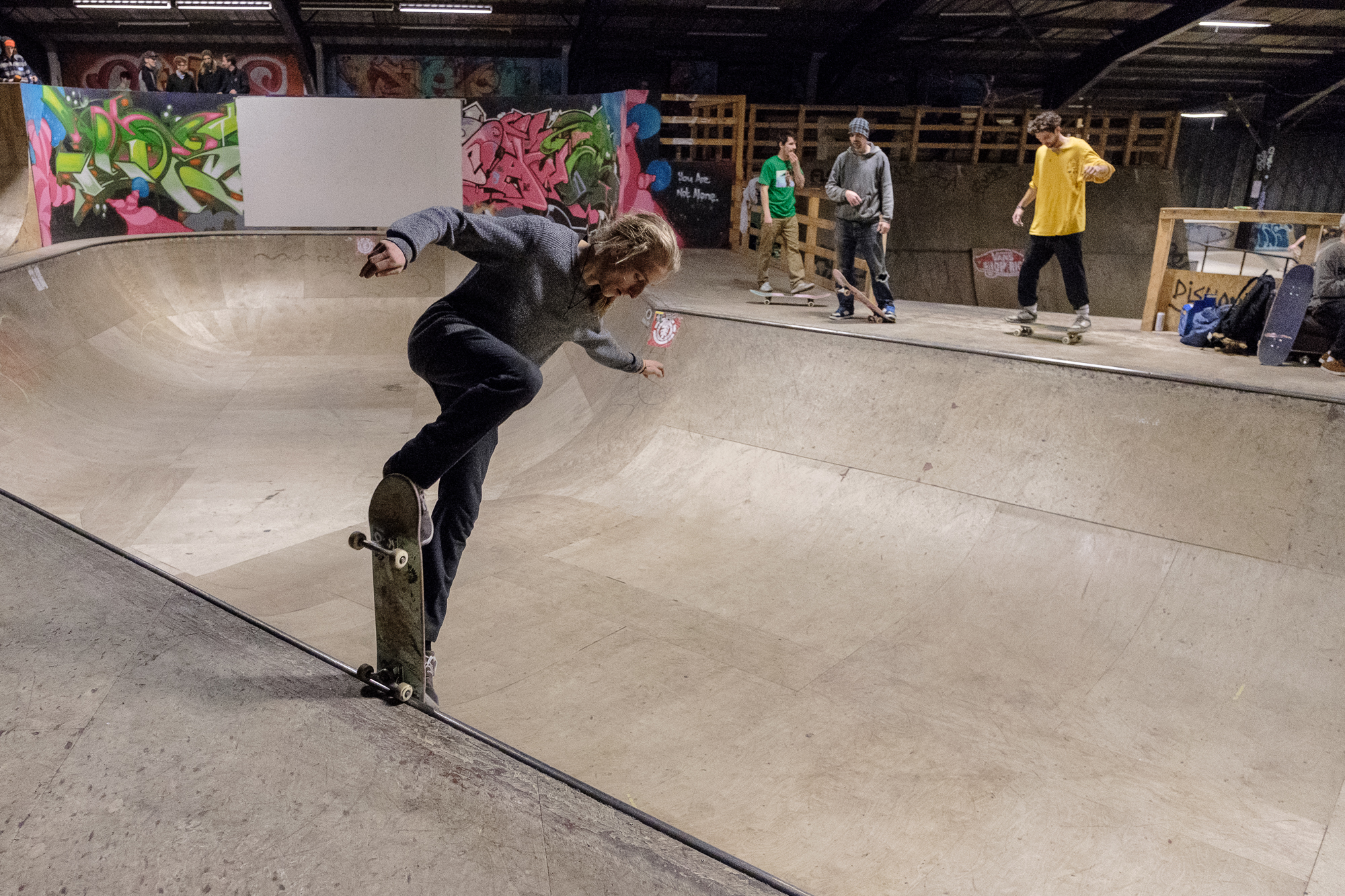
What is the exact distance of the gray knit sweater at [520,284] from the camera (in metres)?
2.63

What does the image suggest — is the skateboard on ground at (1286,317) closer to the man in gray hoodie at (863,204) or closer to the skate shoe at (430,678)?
the man in gray hoodie at (863,204)

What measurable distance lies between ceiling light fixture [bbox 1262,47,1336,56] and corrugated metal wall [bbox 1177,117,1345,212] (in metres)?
2.97

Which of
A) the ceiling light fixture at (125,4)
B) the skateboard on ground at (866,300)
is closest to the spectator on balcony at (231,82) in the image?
the ceiling light fixture at (125,4)

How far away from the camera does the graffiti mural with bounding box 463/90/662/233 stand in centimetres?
1412

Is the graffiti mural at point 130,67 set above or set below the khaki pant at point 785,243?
above

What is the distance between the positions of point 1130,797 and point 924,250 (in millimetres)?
13786

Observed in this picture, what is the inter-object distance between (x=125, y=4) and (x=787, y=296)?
15.7 m

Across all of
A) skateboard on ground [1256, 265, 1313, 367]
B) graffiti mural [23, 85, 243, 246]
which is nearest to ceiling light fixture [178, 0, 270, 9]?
graffiti mural [23, 85, 243, 246]

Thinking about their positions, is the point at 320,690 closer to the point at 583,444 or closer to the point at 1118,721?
the point at 1118,721

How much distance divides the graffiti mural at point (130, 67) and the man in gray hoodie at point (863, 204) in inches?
632

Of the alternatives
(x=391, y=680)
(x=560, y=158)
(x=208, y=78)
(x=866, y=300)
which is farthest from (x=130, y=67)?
(x=391, y=680)

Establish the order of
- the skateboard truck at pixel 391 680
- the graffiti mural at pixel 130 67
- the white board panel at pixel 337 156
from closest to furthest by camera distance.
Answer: the skateboard truck at pixel 391 680
the white board panel at pixel 337 156
the graffiti mural at pixel 130 67

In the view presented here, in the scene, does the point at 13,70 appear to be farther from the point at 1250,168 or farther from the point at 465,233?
the point at 1250,168

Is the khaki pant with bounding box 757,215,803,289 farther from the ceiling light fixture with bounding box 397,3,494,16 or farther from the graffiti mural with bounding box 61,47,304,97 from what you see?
the graffiti mural with bounding box 61,47,304,97
